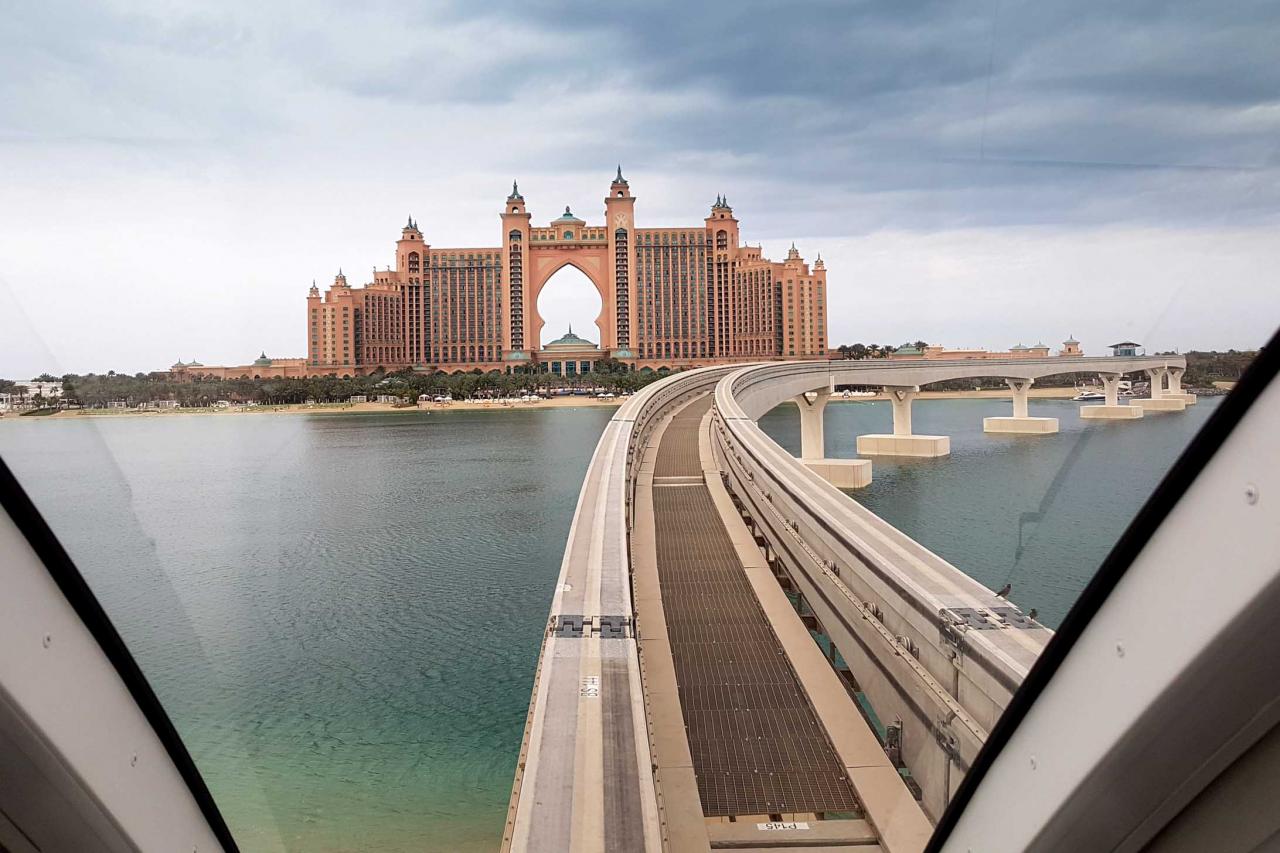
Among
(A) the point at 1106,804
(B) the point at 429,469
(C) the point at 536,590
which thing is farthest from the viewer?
(B) the point at 429,469

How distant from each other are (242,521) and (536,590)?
34.8 ft

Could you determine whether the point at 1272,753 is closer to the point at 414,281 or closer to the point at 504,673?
the point at 504,673

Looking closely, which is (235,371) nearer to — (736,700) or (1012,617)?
(1012,617)

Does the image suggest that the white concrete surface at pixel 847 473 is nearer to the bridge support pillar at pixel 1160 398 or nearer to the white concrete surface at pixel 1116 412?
the white concrete surface at pixel 1116 412

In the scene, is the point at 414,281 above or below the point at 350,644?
above

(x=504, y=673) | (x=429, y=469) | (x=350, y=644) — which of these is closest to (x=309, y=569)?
(x=350, y=644)

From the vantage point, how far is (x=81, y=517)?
1737mm

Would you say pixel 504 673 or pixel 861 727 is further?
pixel 504 673

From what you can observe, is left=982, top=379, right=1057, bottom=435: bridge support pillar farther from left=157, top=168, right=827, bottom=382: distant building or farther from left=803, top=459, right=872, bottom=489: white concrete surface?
left=157, top=168, right=827, bottom=382: distant building

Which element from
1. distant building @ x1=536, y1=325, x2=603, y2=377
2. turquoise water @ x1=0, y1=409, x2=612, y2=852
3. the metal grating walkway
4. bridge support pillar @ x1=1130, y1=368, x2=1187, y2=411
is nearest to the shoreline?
turquoise water @ x1=0, y1=409, x2=612, y2=852

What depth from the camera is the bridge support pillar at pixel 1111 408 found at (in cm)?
191

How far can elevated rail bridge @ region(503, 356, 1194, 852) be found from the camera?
429cm

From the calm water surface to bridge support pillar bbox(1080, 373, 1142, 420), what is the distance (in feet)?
0.13

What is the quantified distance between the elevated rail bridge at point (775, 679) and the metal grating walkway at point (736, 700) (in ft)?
0.07
